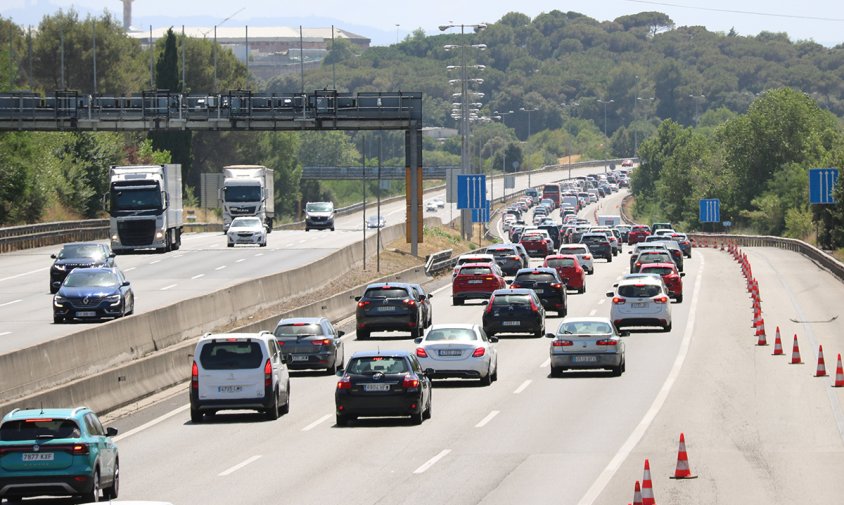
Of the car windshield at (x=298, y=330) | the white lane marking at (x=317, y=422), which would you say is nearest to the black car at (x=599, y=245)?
the car windshield at (x=298, y=330)

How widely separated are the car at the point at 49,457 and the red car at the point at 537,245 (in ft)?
211

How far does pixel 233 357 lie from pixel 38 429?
365 inches

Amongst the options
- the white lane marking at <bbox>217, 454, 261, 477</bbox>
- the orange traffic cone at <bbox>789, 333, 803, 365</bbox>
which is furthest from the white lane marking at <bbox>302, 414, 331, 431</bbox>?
the orange traffic cone at <bbox>789, 333, 803, 365</bbox>

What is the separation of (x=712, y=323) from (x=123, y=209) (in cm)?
2892

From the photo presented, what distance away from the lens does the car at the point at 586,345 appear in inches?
1374

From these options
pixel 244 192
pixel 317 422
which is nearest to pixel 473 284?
pixel 317 422

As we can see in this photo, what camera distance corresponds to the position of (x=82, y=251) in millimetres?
52875

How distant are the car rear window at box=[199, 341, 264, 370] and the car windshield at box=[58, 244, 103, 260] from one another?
24958mm

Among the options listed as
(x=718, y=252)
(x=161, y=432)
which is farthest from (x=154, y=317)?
(x=718, y=252)

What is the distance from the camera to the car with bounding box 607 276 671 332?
45031mm

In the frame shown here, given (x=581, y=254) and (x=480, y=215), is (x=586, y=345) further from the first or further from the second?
(x=480, y=215)

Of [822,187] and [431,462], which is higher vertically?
[822,187]

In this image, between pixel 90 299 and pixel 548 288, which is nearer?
pixel 90 299

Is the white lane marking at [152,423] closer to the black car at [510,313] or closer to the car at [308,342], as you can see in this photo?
the car at [308,342]
